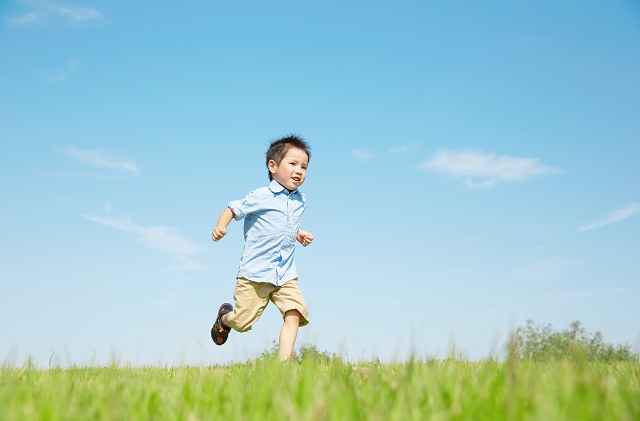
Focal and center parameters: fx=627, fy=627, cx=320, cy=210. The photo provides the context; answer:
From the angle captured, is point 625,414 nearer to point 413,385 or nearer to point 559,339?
point 413,385

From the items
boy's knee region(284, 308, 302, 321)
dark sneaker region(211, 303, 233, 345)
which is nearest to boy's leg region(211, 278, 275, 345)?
boy's knee region(284, 308, 302, 321)

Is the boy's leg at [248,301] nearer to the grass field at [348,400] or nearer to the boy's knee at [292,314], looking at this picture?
the boy's knee at [292,314]

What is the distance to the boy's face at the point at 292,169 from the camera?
7.19 meters

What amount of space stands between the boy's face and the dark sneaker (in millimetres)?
1769

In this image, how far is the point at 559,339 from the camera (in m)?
19.2

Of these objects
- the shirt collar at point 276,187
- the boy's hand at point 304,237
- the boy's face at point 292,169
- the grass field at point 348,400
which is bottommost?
the grass field at point 348,400

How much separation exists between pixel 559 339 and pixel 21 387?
18322 millimetres

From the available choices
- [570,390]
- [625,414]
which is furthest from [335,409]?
[625,414]

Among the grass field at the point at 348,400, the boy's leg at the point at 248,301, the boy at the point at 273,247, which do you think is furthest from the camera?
the boy's leg at the point at 248,301

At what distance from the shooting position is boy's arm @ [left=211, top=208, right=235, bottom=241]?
6.79 metres

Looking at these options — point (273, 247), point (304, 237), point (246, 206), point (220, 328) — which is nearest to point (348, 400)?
point (273, 247)

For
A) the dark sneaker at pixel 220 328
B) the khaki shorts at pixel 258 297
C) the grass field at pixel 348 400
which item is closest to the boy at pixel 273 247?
the khaki shorts at pixel 258 297

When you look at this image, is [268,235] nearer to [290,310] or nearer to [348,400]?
[290,310]

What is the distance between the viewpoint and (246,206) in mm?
7066
